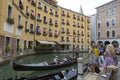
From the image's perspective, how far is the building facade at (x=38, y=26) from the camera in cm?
1312

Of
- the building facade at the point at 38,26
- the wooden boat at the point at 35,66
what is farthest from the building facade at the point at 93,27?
the wooden boat at the point at 35,66

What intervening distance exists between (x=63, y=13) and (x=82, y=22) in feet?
21.0

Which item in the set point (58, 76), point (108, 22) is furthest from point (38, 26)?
point (58, 76)

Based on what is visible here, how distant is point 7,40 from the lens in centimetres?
1366

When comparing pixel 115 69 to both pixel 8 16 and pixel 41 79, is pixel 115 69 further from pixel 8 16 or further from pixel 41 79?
pixel 8 16

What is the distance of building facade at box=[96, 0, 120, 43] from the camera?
31634mm

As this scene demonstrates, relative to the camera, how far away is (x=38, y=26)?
24.8m

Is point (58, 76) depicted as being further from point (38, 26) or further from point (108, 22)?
point (108, 22)

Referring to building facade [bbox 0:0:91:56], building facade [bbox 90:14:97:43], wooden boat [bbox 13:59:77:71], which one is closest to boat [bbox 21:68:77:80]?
wooden boat [bbox 13:59:77:71]

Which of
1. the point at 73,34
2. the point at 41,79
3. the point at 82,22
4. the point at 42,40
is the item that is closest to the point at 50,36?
the point at 42,40

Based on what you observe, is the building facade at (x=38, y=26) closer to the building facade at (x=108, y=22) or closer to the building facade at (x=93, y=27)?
the building facade at (x=93, y=27)

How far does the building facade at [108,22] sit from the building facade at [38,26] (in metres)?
3.24

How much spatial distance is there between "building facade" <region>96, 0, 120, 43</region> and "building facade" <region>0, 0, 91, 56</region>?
324 centimetres

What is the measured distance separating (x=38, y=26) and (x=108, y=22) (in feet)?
50.7
